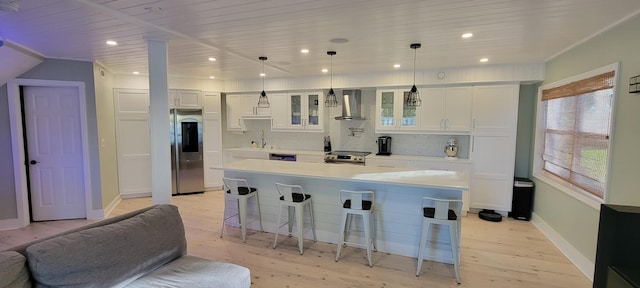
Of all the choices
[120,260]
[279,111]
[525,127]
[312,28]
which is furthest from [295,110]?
[120,260]

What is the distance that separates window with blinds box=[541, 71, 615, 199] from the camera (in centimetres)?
285

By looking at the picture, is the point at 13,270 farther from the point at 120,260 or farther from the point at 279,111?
the point at 279,111

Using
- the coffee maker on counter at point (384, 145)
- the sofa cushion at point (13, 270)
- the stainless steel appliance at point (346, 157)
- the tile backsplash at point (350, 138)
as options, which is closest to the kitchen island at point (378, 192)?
the stainless steel appliance at point (346, 157)

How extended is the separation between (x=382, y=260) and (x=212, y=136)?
435cm

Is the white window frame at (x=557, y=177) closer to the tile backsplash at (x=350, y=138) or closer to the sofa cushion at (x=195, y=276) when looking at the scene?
the tile backsplash at (x=350, y=138)

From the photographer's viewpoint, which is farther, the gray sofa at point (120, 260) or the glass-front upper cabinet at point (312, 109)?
the glass-front upper cabinet at point (312, 109)

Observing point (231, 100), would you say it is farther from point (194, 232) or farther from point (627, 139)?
point (627, 139)

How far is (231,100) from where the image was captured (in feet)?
21.2

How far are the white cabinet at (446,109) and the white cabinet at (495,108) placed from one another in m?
0.12

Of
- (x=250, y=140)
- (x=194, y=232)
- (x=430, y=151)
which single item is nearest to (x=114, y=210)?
(x=194, y=232)

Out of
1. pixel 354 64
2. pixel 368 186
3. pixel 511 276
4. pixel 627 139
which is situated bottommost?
pixel 511 276

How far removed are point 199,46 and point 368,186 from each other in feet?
8.40

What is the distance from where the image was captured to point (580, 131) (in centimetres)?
332

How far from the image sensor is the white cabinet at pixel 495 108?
4.57 m
